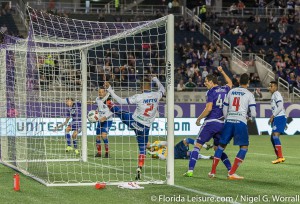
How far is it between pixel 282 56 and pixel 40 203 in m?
36.1

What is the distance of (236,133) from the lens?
14.9m

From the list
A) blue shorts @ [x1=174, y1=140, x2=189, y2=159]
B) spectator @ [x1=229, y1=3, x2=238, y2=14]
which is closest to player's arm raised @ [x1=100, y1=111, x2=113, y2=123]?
blue shorts @ [x1=174, y1=140, x2=189, y2=159]

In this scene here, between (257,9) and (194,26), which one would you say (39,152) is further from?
(257,9)

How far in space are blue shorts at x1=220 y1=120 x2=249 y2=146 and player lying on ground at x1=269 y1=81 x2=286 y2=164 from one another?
4559mm

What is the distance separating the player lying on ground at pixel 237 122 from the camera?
585 inches

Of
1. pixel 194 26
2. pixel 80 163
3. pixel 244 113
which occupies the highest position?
pixel 194 26

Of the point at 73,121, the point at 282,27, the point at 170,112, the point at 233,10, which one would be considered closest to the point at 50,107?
the point at 73,121

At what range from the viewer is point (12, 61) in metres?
18.9

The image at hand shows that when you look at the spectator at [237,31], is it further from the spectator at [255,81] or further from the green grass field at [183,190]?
the green grass field at [183,190]

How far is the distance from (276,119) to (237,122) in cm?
517

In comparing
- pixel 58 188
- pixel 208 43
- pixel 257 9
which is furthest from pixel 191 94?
pixel 58 188

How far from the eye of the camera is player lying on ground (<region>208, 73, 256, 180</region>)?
48.8 feet

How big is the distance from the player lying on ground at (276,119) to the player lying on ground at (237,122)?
4428mm

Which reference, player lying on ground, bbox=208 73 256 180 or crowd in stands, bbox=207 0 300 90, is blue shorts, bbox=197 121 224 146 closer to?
player lying on ground, bbox=208 73 256 180
